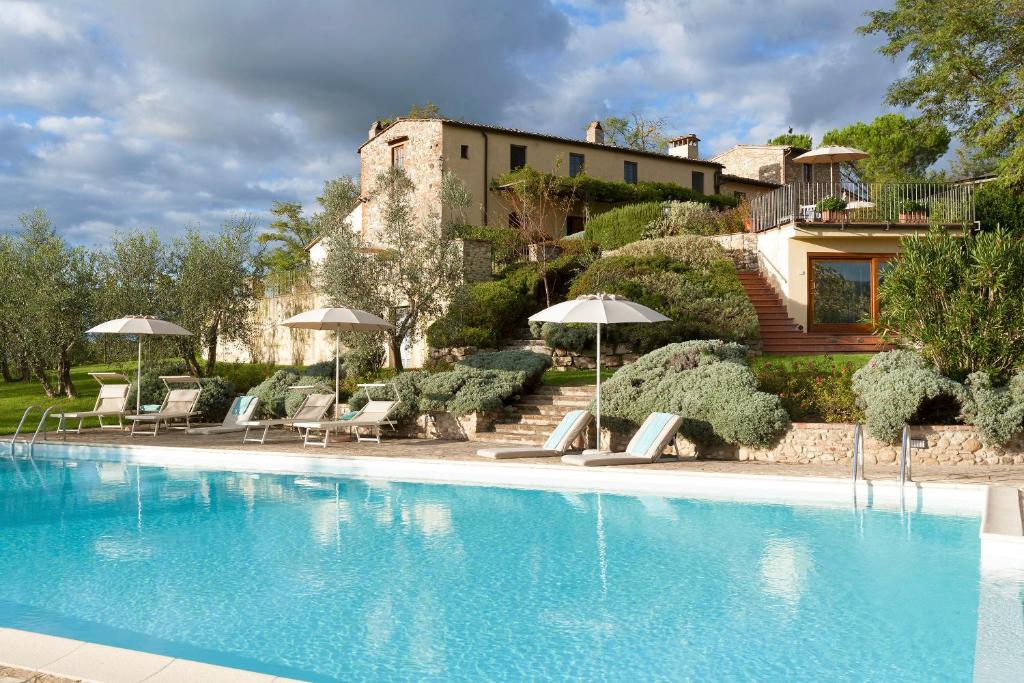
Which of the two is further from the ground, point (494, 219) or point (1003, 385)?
point (494, 219)

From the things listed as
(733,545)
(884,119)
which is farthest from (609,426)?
(884,119)

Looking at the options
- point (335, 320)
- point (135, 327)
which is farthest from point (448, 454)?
point (135, 327)

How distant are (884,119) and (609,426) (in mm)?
43686

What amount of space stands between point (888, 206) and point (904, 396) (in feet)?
39.2

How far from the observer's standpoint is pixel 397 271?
1886 centimetres

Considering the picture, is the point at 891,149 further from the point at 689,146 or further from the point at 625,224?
the point at 625,224

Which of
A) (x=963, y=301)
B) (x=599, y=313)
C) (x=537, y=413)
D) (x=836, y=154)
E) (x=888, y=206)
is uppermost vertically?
(x=836, y=154)

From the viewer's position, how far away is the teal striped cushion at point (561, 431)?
12539 mm

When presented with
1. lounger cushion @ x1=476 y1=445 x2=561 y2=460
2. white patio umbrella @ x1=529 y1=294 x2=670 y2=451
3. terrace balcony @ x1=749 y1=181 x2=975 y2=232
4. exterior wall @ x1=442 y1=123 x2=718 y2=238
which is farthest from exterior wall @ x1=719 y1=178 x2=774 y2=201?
lounger cushion @ x1=476 y1=445 x2=561 y2=460

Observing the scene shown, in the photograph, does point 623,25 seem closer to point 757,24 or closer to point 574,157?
point 757,24

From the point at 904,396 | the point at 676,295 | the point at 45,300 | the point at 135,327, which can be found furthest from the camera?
the point at 45,300

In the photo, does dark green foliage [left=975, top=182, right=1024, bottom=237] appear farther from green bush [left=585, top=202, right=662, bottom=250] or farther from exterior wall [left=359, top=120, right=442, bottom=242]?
exterior wall [left=359, top=120, right=442, bottom=242]

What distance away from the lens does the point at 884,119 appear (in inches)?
1896

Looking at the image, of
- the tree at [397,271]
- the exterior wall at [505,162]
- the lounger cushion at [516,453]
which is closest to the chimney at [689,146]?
the exterior wall at [505,162]
